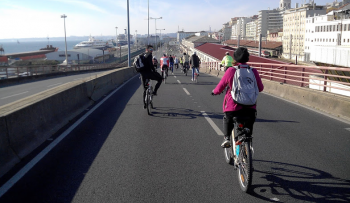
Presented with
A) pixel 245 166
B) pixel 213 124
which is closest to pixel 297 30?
pixel 213 124

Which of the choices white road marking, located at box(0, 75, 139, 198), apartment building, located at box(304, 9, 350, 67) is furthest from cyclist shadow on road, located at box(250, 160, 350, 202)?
apartment building, located at box(304, 9, 350, 67)

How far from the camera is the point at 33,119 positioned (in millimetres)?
6500

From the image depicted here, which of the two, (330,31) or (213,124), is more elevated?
(330,31)

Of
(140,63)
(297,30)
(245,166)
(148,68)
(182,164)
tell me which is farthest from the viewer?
(297,30)

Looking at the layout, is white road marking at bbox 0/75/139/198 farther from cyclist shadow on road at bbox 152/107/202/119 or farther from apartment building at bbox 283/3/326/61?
apartment building at bbox 283/3/326/61

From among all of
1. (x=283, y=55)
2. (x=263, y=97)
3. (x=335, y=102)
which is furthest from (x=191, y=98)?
(x=283, y=55)

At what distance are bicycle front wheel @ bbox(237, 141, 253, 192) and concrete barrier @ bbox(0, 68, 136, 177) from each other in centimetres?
361

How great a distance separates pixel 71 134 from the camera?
7.44 metres

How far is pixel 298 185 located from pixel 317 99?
685cm

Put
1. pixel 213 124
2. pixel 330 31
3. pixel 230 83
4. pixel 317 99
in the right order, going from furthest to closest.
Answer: pixel 330 31, pixel 317 99, pixel 213 124, pixel 230 83

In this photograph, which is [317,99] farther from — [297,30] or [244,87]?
[297,30]

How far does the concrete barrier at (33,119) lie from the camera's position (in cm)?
522

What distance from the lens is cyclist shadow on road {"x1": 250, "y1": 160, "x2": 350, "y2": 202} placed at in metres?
4.10

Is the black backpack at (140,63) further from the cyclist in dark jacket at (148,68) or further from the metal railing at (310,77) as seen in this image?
the metal railing at (310,77)
